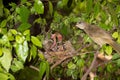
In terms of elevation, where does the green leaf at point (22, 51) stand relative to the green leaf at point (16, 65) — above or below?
above

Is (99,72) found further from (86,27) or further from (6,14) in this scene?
(6,14)

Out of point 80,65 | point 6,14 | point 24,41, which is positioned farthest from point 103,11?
point 24,41

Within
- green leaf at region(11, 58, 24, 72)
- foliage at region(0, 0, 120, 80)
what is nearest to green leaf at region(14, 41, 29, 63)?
foliage at region(0, 0, 120, 80)

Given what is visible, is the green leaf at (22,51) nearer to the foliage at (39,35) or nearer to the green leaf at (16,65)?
the foliage at (39,35)

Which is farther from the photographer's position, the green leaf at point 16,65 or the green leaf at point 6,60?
the green leaf at point 16,65

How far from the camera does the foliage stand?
83 cm

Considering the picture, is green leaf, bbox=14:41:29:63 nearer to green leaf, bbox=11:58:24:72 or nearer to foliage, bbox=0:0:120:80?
foliage, bbox=0:0:120:80

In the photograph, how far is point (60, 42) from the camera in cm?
164

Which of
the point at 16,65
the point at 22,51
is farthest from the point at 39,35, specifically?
the point at 22,51

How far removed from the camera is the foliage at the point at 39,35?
829 mm

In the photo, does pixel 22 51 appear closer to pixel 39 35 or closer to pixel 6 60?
pixel 6 60

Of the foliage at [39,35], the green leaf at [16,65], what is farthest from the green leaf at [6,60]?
the green leaf at [16,65]

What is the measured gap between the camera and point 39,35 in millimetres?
1415

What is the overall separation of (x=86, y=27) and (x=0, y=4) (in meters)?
0.54
